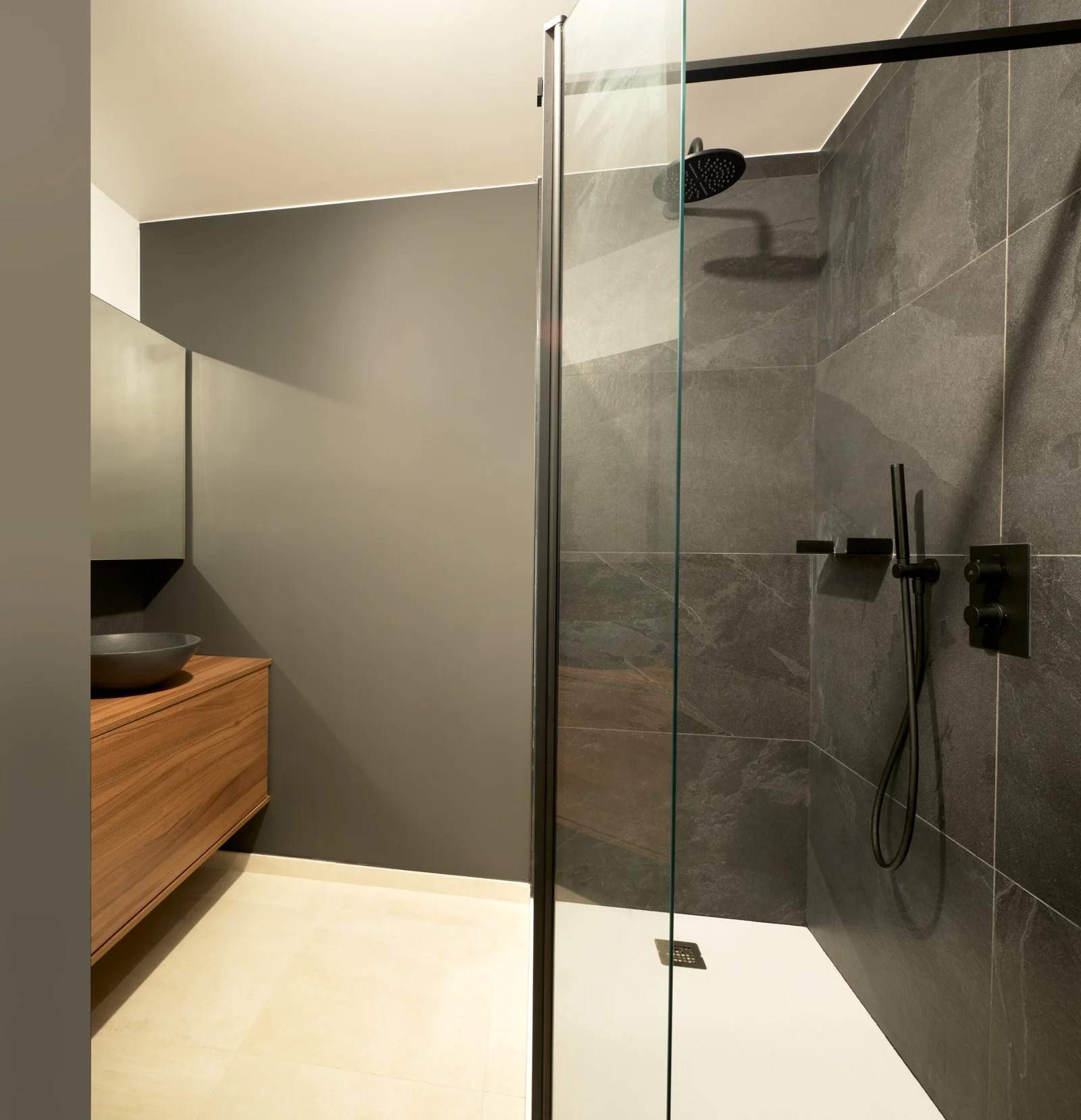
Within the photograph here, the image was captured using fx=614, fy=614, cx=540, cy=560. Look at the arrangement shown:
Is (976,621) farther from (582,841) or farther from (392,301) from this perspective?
(392,301)

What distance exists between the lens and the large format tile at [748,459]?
5.79ft

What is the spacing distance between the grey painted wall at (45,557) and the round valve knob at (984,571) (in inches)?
50.0

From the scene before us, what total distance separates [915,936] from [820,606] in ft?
2.61

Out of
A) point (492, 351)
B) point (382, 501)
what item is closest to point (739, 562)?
point (492, 351)

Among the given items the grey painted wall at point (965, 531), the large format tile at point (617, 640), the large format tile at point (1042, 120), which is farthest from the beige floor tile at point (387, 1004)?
the large format tile at point (1042, 120)

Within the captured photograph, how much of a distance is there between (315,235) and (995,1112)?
272 cm

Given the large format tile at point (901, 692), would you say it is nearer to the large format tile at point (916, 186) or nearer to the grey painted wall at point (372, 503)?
the large format tile at point (916, 186)

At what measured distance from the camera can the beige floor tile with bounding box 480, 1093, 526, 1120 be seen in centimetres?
126

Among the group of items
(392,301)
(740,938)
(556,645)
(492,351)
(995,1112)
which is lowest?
(740,938)

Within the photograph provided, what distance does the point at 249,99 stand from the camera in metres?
1.61

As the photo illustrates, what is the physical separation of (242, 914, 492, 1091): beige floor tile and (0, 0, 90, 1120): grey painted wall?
163 cm

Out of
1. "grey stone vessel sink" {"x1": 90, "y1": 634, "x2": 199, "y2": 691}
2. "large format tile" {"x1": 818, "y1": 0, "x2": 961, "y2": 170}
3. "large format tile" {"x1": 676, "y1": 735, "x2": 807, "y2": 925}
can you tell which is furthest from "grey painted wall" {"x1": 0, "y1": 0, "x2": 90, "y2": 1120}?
"large format tile" {"x1": 676, "y1": 735, "x2": 807, "y2": 925}

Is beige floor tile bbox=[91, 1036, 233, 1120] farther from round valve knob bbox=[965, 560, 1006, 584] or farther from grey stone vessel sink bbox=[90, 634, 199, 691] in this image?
round valve knob bbox=[965, 560, 1006, 584]

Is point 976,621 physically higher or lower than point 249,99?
lower
